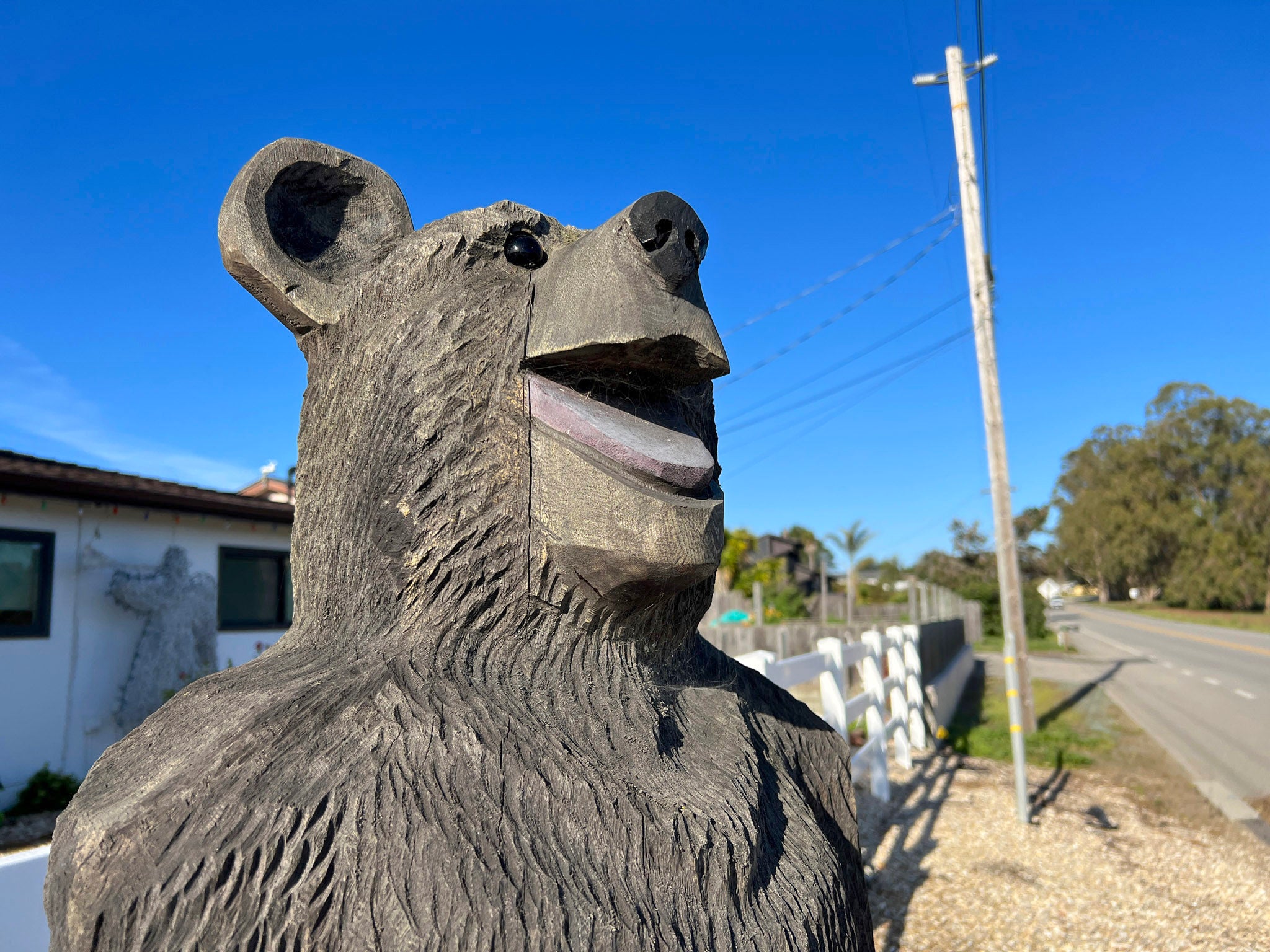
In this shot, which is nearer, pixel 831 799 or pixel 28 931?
pixel 28 931

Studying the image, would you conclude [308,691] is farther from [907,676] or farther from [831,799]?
[907,676]

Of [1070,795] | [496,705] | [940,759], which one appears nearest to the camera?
[496,705]

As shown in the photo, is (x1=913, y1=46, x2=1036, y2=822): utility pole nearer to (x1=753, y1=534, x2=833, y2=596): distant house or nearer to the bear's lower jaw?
the bear's lower jaw

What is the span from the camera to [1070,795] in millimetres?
Result: 6715

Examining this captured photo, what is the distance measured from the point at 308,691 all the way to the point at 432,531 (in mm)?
313

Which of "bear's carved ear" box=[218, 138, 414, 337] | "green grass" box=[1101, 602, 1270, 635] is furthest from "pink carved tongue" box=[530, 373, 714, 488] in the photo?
"green grass" box=[1101, 602, 1270, 635]

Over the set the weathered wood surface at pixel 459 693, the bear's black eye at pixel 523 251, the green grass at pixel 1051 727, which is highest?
the bear's black eye at pixel 523 251

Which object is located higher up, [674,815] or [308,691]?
[308,691]

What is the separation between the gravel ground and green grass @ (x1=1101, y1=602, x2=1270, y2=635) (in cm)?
2423

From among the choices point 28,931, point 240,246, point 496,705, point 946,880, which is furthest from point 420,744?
point 946,880

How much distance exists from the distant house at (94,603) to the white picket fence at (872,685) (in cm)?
467

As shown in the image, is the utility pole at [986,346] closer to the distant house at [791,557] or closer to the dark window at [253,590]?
the dark window at [253,590]

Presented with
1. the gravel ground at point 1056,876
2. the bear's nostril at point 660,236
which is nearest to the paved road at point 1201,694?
the gravel ground at point 1056,876

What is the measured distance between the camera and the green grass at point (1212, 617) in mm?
29281
